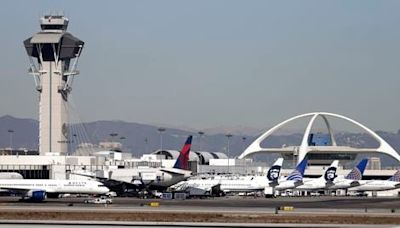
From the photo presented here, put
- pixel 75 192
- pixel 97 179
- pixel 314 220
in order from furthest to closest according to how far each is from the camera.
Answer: pixel 97 179
pixel 75 192
pixel 314 220

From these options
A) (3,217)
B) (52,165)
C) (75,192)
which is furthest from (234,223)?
(52,165)

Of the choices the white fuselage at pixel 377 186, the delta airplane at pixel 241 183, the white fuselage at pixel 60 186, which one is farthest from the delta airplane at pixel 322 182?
the white fuselage at pixel 60 186

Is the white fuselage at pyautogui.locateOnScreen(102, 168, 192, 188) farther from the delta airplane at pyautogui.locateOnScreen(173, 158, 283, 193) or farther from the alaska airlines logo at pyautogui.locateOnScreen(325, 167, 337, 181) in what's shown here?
the alaska airlines logo at pyautogui.locateOnScreen(325, 167, 337, 181)

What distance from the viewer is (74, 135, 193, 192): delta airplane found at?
491 ft

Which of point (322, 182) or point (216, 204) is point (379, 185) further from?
point (216, 204)

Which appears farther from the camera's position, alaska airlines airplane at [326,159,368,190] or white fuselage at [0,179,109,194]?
alaska airlines airplane at [326,159,368,190]

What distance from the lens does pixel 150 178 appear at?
15362cm

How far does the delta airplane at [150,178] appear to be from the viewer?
14962 centimetres

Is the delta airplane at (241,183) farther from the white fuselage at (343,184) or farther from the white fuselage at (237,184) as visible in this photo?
the white fuselage at (343,184)

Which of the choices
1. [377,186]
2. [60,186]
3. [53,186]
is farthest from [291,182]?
[53,186]

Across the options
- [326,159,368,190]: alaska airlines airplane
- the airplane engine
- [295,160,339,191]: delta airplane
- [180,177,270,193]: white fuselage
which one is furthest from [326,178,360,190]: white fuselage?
the airplane engine

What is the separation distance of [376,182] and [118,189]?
191 ft

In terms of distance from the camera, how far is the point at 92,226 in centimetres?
6381

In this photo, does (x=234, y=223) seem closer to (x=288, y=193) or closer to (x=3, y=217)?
(x=3, y=217)
